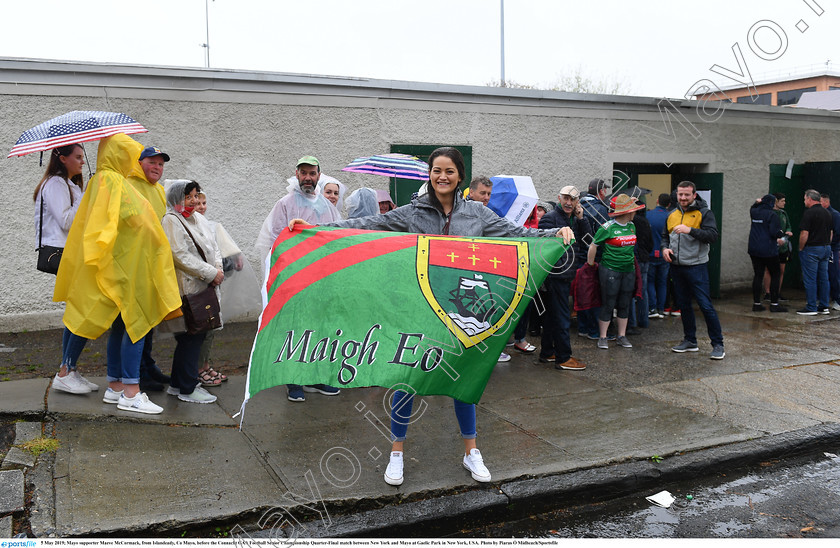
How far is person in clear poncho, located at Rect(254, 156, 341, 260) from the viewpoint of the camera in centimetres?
585

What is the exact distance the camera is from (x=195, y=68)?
8188 mm

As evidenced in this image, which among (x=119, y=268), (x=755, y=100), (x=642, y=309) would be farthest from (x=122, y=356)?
(x=755, y=100)

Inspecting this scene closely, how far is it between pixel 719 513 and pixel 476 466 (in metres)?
1.51

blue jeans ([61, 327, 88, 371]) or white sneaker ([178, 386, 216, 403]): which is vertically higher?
blue jeans ([61, 327, 88, 371])

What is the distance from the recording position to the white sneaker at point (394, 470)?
4.11 m

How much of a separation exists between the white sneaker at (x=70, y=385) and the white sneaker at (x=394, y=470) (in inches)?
105

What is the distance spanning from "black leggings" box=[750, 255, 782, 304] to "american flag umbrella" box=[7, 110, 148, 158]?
9.47 meters

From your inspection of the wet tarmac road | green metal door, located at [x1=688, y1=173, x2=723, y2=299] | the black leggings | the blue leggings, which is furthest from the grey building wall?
the wet tarmac road

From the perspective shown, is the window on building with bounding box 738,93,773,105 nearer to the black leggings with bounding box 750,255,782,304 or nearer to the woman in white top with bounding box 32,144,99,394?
the black leggings with bounding box 750,255,782,304

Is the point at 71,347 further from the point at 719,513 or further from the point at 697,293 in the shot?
the point at 697,293

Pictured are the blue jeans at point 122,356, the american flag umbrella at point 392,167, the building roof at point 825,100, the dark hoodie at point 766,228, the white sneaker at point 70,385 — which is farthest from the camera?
the building roof at point 825,100

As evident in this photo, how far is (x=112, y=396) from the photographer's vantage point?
16.9 ft

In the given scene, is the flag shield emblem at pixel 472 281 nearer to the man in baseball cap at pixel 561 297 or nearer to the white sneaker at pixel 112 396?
the white sneaker at pixel 112 396

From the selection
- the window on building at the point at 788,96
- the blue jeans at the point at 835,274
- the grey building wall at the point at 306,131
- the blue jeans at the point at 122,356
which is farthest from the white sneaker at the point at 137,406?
the window on building at the point at 788,96
